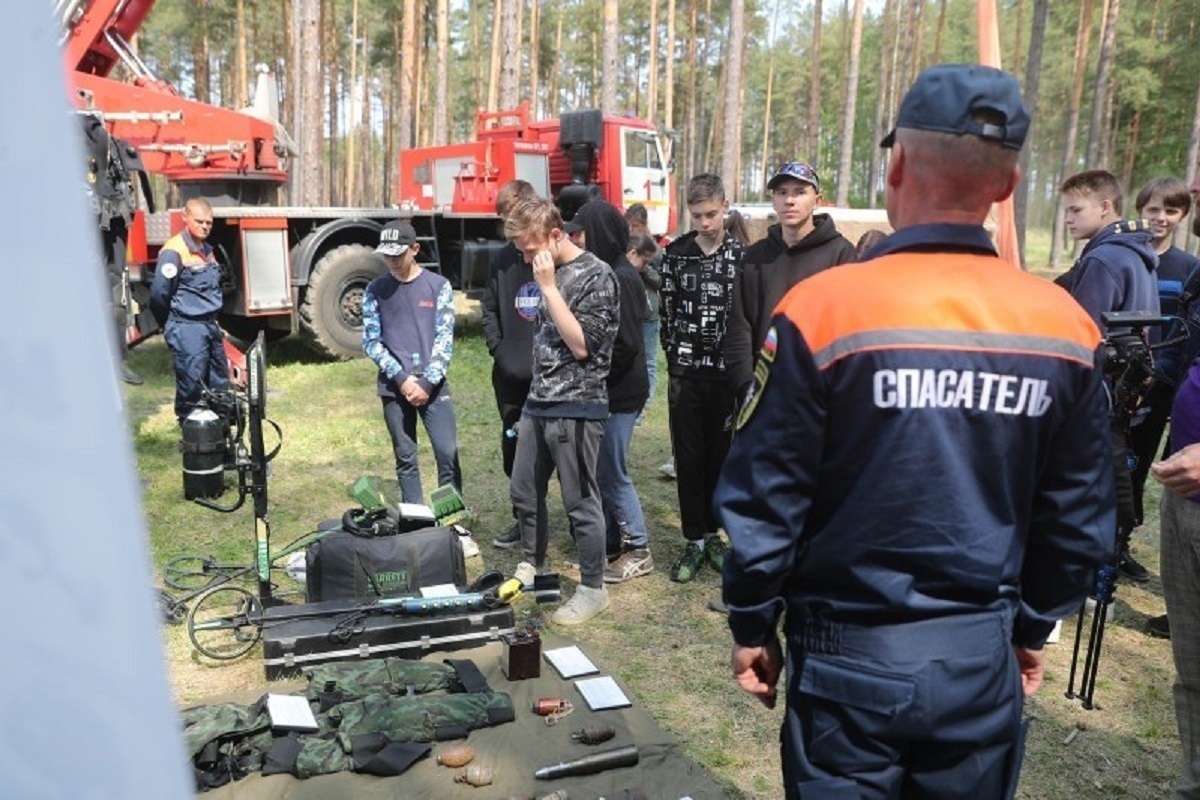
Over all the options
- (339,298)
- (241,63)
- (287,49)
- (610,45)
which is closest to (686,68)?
(287,49)

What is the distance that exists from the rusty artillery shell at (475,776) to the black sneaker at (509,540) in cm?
218

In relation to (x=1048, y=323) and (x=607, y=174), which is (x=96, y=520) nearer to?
(x=1048, y=323)

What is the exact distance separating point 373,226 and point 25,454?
9.70 metres

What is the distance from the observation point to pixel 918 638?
153 cm

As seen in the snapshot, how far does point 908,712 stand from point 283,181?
1063 centimetres

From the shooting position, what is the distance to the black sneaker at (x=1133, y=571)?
16.2 ft

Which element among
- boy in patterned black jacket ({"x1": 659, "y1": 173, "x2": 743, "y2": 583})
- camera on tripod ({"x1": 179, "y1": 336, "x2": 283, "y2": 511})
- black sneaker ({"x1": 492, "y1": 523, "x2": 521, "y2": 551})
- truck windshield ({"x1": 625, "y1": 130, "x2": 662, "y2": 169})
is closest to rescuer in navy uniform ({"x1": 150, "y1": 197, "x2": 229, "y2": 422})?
camera on tripod ({"x1": 179, "y1": 336, "x2": 283, "y2": 511})

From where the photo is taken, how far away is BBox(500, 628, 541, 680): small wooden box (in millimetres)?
3586

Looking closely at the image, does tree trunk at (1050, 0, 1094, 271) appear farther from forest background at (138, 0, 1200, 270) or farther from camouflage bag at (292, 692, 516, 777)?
camouflage bag at (292, 692, 516, 777)

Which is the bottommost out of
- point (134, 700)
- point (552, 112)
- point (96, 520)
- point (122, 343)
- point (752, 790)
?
point (752, 790)

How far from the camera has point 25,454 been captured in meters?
Answer: 0.56

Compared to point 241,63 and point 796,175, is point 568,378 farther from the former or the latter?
point 241,63

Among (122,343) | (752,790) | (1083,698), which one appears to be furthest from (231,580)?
(1083,698)

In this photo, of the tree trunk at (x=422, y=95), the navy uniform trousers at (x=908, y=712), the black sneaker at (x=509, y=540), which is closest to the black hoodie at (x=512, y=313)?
the black sneaker at (x=509, y=540)
